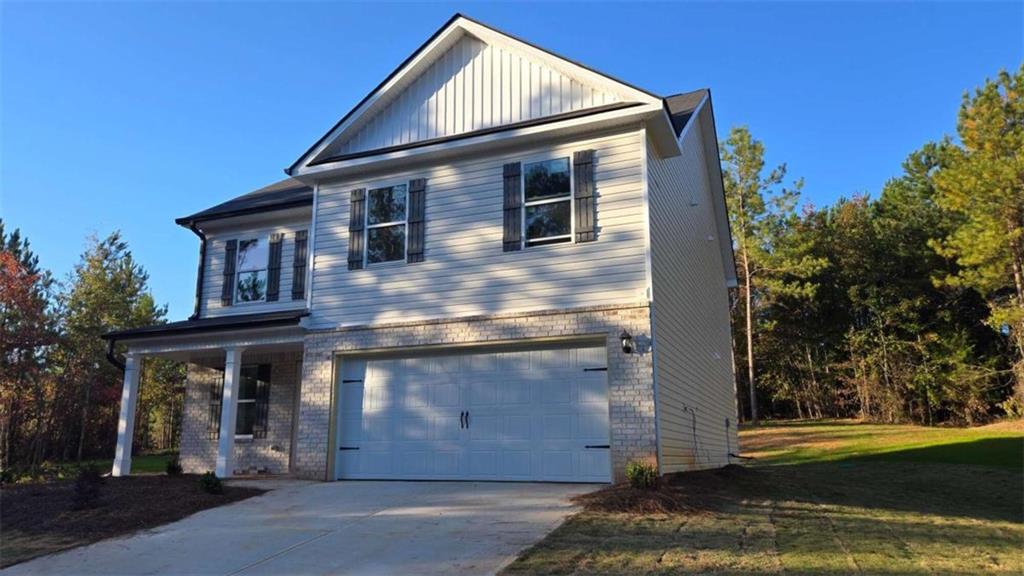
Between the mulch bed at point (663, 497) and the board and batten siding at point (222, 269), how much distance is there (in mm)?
8221

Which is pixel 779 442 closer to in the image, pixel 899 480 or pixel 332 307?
pixel 899 480

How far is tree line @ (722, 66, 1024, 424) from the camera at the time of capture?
91.3 feet

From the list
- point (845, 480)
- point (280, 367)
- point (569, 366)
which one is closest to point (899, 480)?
point (845, 480)

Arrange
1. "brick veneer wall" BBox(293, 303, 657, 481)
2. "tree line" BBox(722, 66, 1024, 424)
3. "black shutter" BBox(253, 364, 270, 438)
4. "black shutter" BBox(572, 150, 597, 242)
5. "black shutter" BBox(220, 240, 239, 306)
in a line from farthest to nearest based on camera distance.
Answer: "tree line" BBox(722, 66, 1024, 424)
"black shutter" BBox(220, 240, 239, 306)
"black shutter" BBox(253, 364, 270, 438)
"black shutter" BBox(572, 150, 597, 242)
"brick veneer wall" BBox(293, 303, 657, 481)

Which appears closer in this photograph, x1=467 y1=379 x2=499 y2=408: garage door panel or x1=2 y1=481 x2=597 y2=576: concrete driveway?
x1=2 y1=481 x2=597 y2=576: concrete driveway

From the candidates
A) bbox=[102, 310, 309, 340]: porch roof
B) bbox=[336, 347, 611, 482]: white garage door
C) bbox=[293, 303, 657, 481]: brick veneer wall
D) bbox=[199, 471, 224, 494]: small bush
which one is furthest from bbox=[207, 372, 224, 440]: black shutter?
bbox=[199, 471, 224, 494]: small bush

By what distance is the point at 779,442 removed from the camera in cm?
2383

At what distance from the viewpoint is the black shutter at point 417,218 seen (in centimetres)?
1164

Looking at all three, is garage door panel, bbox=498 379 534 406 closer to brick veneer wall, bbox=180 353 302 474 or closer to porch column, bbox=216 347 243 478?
porch column, bbox=216 347 243 478

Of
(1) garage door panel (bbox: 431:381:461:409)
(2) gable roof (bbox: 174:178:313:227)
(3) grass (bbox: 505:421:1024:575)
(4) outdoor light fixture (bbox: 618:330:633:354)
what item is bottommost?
(3) grass (bbox: 505:421:1024:575)

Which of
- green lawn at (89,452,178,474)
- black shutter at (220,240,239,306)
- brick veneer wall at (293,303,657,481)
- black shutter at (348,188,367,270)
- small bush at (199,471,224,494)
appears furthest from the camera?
green lawn at (89,452,178,474)

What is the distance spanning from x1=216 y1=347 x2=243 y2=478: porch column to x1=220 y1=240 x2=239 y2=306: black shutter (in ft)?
7.07

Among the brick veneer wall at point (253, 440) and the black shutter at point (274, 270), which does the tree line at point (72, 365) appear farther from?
the black shutter at point (274, 270)

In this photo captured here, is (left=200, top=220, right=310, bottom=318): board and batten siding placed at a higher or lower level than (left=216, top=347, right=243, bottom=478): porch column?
higher
